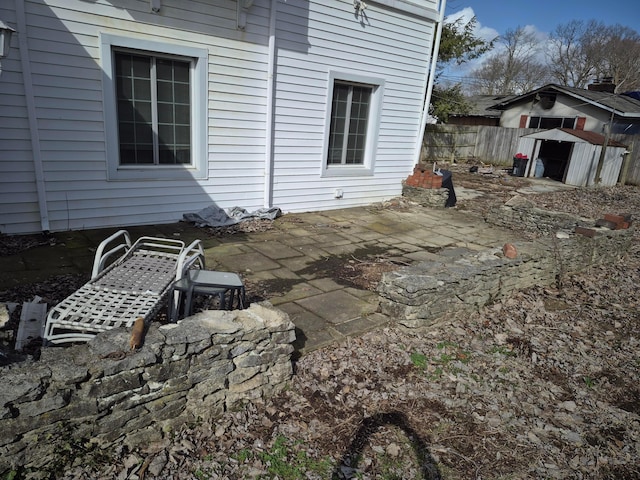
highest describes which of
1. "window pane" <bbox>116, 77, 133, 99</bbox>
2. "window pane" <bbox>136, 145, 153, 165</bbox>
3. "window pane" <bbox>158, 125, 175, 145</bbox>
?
"window pane" <bbox>116, 77, 133, 99</bbox>

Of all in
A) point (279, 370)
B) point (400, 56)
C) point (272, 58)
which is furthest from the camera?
point (400, 56)

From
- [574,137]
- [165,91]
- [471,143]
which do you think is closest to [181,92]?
[165,91]

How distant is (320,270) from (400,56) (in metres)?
5.41

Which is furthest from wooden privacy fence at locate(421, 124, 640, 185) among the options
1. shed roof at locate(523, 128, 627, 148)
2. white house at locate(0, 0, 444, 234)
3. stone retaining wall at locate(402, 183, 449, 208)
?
white house at locate(0, 0, 444, 234)

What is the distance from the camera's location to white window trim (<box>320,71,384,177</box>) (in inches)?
289

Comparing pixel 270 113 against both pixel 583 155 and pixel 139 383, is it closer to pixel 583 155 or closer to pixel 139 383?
pixel 139 383

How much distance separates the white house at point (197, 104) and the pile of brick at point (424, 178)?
2.99ft

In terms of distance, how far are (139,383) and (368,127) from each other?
706 centimetres

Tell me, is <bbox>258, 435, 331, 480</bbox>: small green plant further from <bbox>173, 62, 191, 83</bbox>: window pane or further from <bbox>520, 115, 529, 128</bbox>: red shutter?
<bbox>520, 115, 529, 128</bbox>: red shutter

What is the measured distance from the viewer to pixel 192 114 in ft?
19.5

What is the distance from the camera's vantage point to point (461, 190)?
12336mm

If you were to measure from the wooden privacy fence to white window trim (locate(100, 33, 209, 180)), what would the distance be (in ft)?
45.4

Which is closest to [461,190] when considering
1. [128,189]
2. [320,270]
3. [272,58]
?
[272,58]

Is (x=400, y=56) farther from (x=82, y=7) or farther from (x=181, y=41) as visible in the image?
(x=82, y=7)
